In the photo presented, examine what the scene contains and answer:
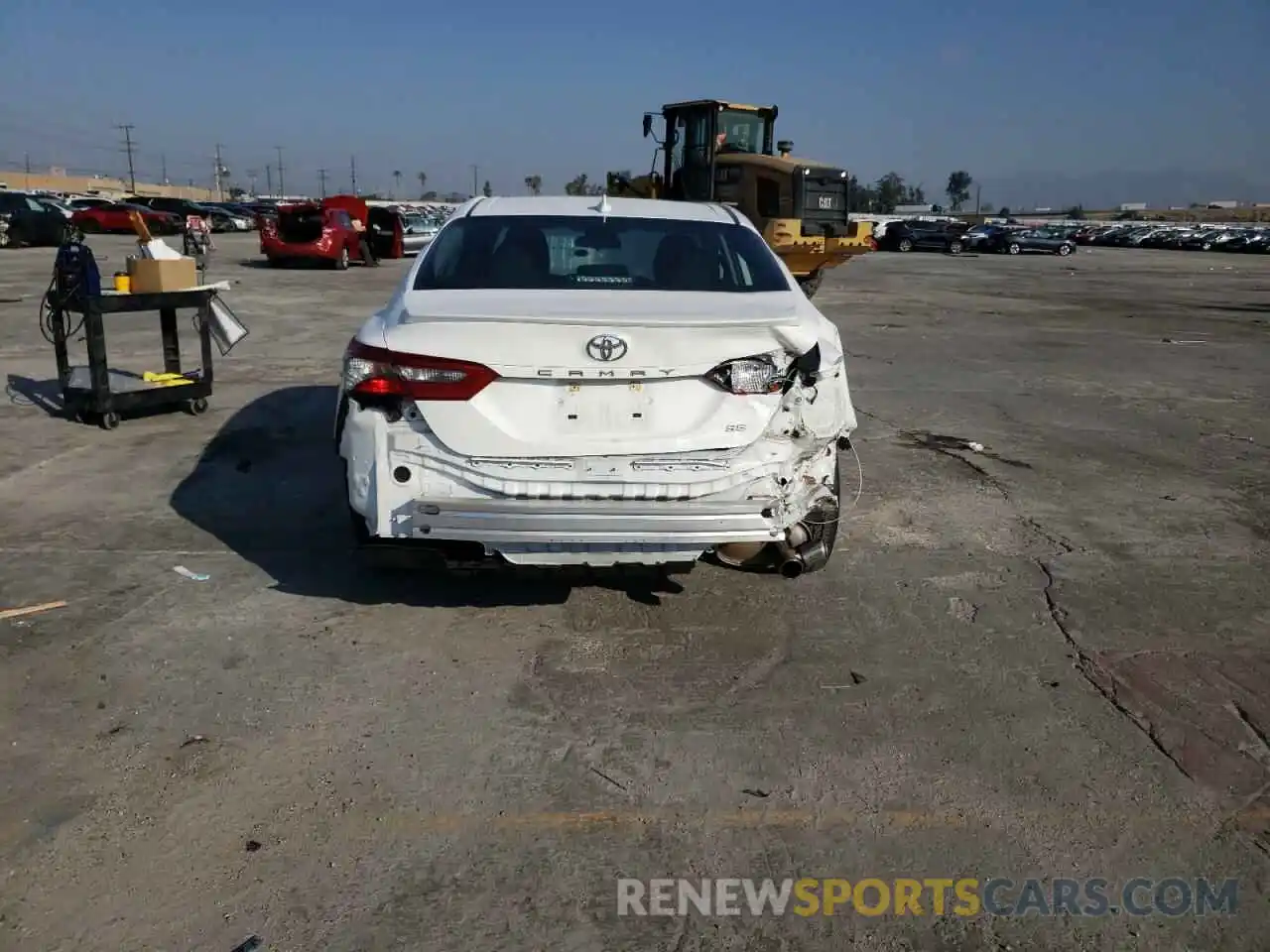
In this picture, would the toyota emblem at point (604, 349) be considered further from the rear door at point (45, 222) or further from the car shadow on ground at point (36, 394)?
the rear door at point (45, 222)

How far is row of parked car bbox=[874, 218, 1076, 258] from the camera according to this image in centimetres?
5247

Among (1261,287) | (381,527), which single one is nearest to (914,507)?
(381,527)

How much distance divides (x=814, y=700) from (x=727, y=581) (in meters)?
1.20

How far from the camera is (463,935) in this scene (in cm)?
258


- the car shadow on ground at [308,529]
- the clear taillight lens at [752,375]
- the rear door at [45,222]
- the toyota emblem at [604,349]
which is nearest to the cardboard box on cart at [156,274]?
the car shadow on ground at [308,529]

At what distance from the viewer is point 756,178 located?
18.8m

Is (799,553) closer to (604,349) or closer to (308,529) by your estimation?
(604,349)

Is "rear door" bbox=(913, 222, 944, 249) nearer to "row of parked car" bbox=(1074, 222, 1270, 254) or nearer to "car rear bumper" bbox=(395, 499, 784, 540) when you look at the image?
"row of parked car" bbox=(1074, 222, 1270, 254)

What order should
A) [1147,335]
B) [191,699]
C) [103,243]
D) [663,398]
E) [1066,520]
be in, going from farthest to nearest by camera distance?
[103,243] < [1147,335] < [1066,520] < [663,398] < [191,699]

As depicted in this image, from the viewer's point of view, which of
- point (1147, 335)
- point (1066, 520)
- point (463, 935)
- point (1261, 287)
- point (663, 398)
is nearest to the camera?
point (463, 935)

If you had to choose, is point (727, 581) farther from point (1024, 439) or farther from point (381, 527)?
point (1024, 439)

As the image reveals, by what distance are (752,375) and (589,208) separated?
1839 mm

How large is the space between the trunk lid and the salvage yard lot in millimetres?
879

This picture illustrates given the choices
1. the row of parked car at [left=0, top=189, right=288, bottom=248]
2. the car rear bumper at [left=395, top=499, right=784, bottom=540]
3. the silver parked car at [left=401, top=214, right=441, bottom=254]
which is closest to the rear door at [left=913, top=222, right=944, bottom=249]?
the silver parked car at [left=401, top=214, right=441, bottom=254]
